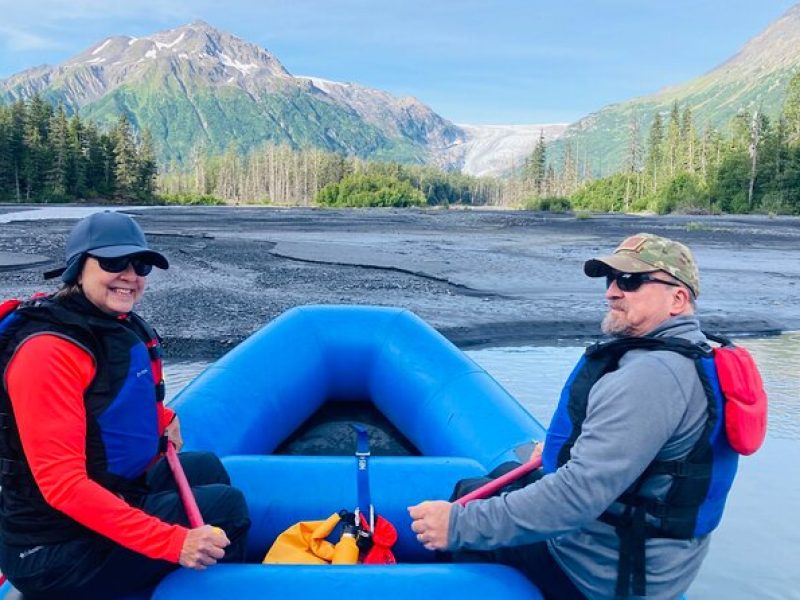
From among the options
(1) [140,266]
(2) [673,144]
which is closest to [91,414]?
(1) [140,266]

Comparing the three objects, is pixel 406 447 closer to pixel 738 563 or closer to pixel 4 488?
pixel 738 563

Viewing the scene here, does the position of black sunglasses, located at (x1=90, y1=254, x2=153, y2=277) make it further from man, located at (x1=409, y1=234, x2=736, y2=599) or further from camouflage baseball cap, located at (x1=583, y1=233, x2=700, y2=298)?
camouflage baseball cap, located at (x1=583, y1=233, x2=700, y2=298)

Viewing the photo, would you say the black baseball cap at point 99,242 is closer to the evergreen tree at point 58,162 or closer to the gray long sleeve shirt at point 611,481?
the gray long sleeve shirt at point 611,481

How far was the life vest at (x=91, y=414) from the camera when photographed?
1931 millimetres

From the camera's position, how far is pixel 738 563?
3434 mm

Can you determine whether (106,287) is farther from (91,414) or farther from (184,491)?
(184,491)

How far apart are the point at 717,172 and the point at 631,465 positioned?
58.3m

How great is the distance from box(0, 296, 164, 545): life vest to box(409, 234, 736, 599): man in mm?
841

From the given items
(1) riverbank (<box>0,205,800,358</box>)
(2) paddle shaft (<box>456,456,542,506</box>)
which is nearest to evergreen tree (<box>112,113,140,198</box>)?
(1) riverbank (<box>0,205,800,358</box>)

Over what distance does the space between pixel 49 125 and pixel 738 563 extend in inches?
2470

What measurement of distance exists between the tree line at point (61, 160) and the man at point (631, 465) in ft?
192

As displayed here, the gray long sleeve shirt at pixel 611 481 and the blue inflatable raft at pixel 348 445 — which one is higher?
the gray long sleeve shirt at pixel 611 481

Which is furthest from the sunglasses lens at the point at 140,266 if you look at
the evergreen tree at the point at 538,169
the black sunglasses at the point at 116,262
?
the evergreen tree at the point at 538,169

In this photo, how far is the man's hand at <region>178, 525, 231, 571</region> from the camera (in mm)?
1952
